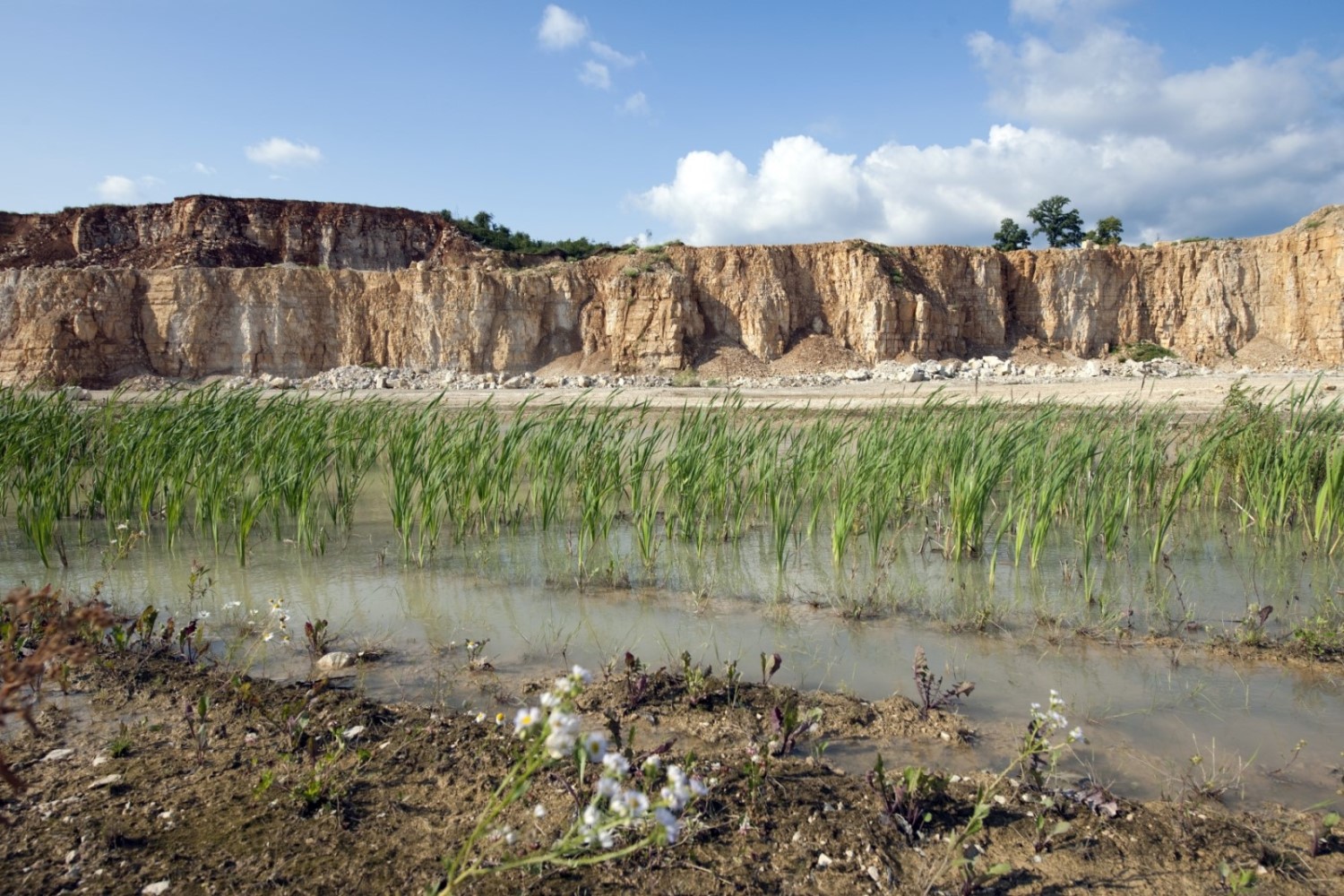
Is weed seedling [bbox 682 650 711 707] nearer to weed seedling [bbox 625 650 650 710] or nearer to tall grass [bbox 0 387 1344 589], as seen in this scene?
weed seedling [bbox 625 650 650 710]

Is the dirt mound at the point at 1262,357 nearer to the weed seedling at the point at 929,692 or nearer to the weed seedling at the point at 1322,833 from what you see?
the weed seedling at the point at 929,692

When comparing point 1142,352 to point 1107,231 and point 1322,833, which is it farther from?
point 1322,833

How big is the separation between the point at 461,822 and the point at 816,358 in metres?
37.3

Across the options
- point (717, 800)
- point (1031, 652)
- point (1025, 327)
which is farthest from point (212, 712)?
point (1025, 327)

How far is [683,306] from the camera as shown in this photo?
1534 inches

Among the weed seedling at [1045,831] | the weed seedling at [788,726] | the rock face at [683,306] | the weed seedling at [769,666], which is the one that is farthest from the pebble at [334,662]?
the rock face at [683,306]

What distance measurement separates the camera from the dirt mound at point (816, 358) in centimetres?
3809

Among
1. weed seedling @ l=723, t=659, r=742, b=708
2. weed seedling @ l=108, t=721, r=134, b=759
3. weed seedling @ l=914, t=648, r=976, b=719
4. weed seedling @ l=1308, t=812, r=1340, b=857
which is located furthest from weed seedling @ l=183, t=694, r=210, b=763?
weed seedling @ l=1308, t=812, r=1340, b=857

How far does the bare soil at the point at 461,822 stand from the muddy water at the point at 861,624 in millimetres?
398

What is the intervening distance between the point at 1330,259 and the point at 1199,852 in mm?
46619

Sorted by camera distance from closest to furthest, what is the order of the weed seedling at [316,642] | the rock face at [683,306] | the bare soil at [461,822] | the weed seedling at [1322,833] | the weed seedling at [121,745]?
the bare soil at [461,822] → the weed seedling at [1322,833] → the weed seedling at [121,745] → the weed seedling at [316,642] → the rock face at [683,306]

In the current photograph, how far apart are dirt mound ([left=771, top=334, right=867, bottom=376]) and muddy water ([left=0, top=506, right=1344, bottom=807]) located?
31363 millimetres

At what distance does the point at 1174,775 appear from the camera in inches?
127

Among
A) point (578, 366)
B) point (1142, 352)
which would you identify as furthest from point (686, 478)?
point (1142, 352)
